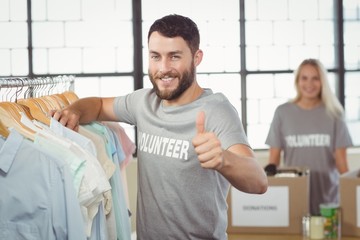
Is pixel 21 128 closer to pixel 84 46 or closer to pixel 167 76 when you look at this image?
pixel 167 76

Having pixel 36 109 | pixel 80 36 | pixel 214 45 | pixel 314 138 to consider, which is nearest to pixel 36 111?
pixel 36 109

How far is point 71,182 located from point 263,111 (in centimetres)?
477

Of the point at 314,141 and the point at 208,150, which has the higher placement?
the point at 208,150

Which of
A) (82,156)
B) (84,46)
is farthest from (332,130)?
(82,156)

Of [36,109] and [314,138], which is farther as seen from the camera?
[314,138]

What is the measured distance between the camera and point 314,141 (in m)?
5.59

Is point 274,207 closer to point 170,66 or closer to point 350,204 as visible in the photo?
point 350,204

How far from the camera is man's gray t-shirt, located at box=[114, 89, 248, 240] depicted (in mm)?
2822

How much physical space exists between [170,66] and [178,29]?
0.13 meters

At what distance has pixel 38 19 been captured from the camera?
22.5 feet

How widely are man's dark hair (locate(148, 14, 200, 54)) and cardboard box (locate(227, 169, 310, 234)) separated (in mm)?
1615

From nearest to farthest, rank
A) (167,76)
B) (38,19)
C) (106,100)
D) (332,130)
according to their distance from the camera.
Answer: (167,76) → (106,100) → (332,130) → (38,19)

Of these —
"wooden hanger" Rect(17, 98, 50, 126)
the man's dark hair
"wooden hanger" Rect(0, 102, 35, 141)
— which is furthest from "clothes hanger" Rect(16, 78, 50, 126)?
the man's dark hair

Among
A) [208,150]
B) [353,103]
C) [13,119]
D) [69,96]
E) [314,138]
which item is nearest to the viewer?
[208,150]
